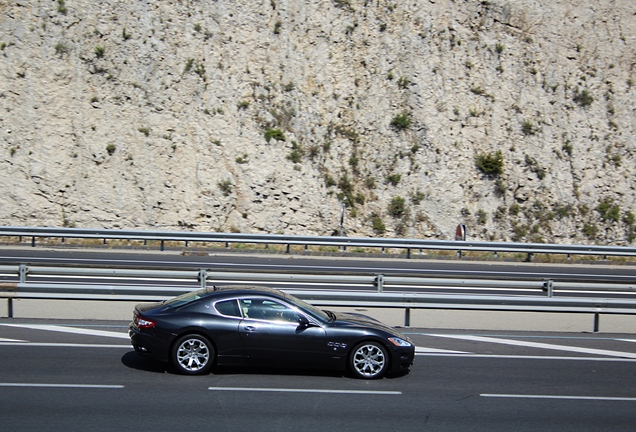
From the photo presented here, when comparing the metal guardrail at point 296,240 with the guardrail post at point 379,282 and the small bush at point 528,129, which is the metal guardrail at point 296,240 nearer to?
the small bush at point 528,129

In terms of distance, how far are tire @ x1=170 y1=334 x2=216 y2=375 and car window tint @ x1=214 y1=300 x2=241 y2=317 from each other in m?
0.47

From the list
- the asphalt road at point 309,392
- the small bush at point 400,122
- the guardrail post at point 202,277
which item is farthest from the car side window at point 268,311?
the small bush at point 400,122

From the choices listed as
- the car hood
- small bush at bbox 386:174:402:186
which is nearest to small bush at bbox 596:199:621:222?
small bush at bbox 386:174:402:186

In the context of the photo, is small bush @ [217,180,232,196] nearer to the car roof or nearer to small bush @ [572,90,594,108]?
the car roof

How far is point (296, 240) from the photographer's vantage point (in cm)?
2302

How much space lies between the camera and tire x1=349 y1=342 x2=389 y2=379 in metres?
9.07

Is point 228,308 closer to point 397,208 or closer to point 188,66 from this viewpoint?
point 397,208

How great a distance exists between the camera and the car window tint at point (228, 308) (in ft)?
29.6

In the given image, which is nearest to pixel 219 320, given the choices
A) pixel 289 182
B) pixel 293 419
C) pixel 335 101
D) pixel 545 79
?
pixel 293 419

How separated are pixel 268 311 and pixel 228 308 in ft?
1.91

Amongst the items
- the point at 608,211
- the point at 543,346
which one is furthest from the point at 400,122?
the point at 543,346

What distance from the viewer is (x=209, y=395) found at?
8055mm

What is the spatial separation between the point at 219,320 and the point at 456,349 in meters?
4.60

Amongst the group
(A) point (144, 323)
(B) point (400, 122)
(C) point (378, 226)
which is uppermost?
(B) point (400, 122)
